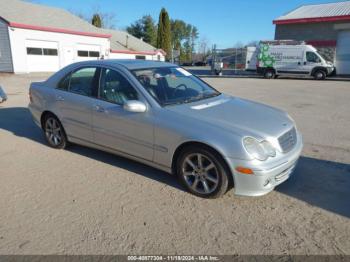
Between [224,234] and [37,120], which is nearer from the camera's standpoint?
[224,234]

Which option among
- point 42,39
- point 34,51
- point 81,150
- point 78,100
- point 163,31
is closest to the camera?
point 78,100

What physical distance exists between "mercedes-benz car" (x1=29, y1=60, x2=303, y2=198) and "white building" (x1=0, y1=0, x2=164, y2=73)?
2237 cm

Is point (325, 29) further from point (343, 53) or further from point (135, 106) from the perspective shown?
point (135, 106)

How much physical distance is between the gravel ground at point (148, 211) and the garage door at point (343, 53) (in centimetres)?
2353

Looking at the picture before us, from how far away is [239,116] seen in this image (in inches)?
152

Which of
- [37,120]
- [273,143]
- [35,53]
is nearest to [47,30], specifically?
[35,53]

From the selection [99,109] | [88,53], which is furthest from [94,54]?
[99,109]

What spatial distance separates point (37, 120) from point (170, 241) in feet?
13.2

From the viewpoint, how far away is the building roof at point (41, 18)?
25.0m

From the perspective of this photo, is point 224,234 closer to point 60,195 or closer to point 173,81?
point 60,195

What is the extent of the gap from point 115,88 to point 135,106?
72 centimetres

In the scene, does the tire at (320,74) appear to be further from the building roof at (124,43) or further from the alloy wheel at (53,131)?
the building roof at (124,43)

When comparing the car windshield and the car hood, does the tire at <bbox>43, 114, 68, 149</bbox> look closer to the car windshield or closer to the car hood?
the car windshield

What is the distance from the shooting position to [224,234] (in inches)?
119
